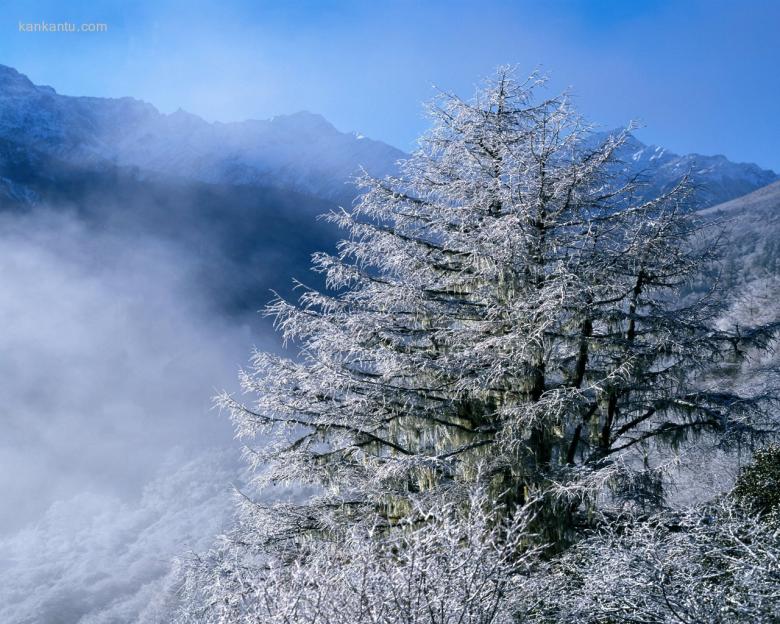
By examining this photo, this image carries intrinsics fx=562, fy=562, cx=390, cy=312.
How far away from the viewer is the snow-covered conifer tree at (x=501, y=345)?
6336 mm

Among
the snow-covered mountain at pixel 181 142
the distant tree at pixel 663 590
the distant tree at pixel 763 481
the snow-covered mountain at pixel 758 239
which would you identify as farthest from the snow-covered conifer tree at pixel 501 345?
the snow-covered mountain at pixel 181 142

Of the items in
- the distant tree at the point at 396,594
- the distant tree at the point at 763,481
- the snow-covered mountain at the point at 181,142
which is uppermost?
the snow-covered mountain at the point at 181,142

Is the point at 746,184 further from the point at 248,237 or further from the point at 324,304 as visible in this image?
the point at 324,304

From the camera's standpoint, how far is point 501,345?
20.3 ft

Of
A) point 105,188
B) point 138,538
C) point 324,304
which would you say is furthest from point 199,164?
point 324,304

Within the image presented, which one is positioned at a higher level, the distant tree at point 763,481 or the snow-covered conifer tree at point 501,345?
the snow-covered conifer tree at point 501,345

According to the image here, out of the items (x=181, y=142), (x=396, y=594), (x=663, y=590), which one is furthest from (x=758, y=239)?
(x=181, y=142)

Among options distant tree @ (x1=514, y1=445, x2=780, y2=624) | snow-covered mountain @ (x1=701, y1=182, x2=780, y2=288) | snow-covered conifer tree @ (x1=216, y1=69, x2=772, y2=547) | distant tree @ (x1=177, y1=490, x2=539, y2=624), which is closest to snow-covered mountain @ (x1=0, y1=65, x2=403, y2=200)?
snow-covered mountain @ (x1=701, y1=182, x2=780, y2=288)

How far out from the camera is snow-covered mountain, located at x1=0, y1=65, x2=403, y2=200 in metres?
91.9

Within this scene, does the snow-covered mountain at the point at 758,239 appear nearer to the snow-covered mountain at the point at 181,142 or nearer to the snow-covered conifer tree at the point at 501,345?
the snow-covered conifer tree at the point at 501,345

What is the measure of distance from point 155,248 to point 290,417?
8925 centimetres

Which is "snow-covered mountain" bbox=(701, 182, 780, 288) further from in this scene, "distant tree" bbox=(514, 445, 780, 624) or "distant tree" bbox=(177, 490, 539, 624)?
"distant tree" bbox=(177, 490, 539, 624)

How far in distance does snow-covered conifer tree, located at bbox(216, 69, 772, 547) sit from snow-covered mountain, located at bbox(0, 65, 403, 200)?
82066 mm

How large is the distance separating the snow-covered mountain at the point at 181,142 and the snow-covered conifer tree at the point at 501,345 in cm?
8207
